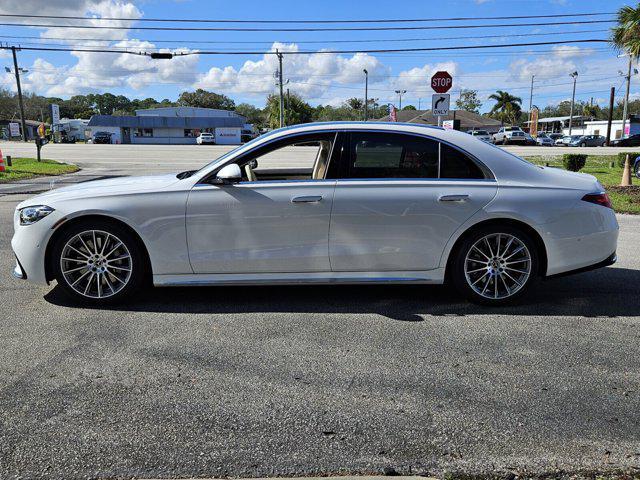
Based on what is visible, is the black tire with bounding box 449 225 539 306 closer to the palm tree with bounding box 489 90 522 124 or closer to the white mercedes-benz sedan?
the white mercedes-benz sedan

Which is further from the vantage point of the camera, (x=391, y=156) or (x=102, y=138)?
(x=102, y=138)

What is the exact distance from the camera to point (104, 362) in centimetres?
373

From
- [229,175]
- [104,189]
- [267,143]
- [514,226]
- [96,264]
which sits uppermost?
[267,143]

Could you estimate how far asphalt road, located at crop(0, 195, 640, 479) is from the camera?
269cm

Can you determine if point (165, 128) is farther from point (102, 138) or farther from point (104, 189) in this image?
point (104, 189)

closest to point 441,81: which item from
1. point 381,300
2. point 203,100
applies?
point 381,300

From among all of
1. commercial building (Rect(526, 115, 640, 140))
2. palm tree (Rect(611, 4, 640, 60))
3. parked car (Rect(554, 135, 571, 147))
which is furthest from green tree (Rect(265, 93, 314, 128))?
palm tree (Rect(611, 4, 640, 60))

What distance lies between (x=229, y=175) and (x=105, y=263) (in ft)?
4.49

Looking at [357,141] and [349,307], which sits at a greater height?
[357,141]

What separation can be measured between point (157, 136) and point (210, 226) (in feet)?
271

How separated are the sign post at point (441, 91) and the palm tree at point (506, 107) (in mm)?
90644

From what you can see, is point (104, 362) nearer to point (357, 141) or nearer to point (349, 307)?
point (349, 307)

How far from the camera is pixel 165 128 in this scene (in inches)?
3214

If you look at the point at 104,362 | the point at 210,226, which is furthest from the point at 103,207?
the point at 104,362
